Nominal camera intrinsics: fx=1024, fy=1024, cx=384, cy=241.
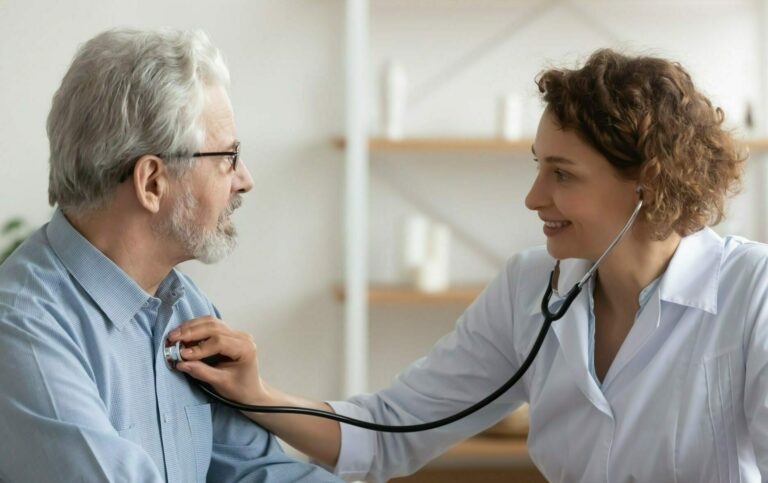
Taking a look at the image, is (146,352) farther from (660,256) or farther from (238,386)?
(660,256)

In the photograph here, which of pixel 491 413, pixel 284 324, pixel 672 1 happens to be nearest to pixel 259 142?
pixel 284 324

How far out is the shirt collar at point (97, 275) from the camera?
4.42 ft

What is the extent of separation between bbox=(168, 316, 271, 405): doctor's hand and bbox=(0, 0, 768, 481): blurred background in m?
1.74

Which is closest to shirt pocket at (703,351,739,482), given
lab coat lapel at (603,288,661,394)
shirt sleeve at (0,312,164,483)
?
lab coat lapel at (603,288,661,394)

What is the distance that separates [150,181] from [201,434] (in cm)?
38

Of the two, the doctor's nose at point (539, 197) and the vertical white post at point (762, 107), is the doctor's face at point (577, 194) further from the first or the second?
the vertical white post at point (762, 107)

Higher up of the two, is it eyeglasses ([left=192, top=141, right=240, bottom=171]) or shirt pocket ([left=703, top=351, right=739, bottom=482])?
eyeglasses ([left=192, top=141, right=240, bottom=171])

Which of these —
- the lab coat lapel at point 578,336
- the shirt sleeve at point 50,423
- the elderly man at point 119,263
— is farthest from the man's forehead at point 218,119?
the lab coat lapel at point 578,336

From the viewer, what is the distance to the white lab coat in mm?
1469

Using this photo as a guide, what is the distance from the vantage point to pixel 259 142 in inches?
131

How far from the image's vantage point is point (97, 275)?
135cm

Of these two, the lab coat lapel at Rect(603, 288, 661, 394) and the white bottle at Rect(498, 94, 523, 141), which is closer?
the lab coat lapel at Rect(603, 288, 661, 394)

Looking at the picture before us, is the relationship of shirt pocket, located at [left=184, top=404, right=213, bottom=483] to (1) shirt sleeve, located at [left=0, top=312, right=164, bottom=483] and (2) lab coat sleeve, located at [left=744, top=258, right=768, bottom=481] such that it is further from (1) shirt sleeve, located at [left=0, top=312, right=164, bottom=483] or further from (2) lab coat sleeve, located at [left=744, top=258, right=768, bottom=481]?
(2) lab coat sleeve, located at [left=744, top=258, right=768, bottom=481]

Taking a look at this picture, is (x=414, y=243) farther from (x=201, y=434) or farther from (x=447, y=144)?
(x=201, y=434)
